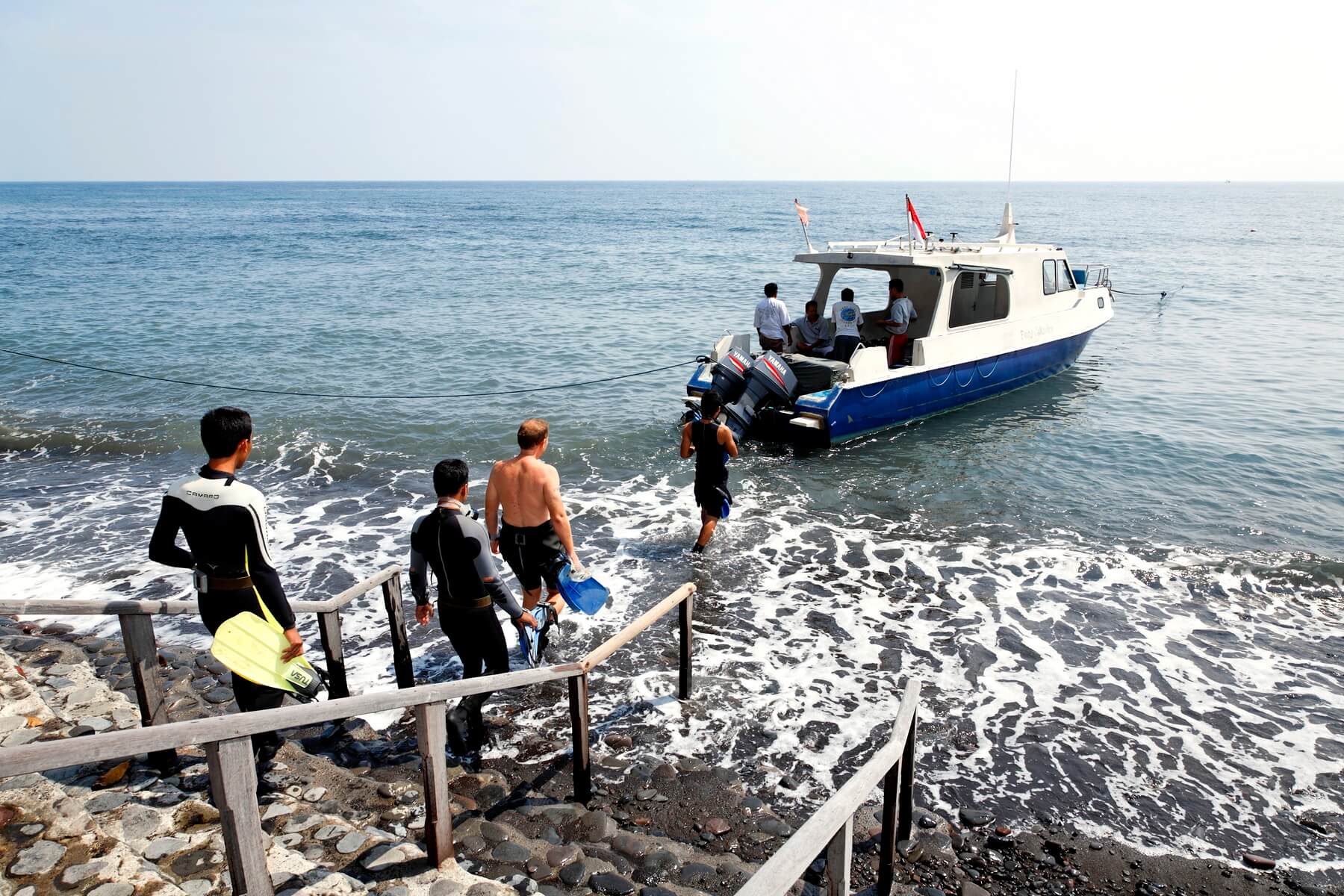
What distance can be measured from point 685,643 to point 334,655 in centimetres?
234

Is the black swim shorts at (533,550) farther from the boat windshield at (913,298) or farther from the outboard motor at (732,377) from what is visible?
the boat windshield at (913,298)

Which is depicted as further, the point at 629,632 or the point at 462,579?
the point at 629,632

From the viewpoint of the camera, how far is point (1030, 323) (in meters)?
14.9

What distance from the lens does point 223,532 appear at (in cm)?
414

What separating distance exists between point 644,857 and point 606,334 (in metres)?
18.6

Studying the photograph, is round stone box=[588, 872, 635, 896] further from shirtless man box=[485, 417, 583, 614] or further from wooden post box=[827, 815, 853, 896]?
shirtless man box=[485, 417, 583, 614]

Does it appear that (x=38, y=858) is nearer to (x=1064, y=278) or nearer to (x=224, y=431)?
(x=224, y=431)

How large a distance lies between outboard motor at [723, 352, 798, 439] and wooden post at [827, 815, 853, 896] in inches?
330

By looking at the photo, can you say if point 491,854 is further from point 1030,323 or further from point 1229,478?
point 1030,323

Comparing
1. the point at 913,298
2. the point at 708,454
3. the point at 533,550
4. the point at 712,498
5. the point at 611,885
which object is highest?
the point at 913,298

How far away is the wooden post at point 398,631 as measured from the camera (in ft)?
19.2

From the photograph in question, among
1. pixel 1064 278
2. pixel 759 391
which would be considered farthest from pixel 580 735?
pixel 1064 278

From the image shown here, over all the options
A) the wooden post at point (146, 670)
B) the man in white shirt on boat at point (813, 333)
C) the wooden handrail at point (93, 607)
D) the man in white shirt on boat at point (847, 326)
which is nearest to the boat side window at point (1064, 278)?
the man in white shirt on boat at point (847, 326)

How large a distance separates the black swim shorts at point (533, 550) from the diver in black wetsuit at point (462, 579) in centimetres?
93
